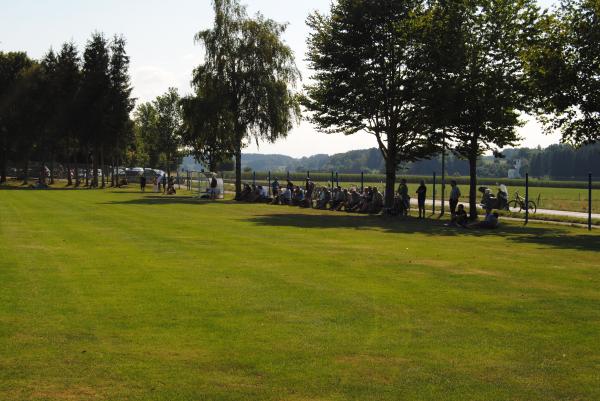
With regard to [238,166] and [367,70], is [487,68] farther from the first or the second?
[238,166]

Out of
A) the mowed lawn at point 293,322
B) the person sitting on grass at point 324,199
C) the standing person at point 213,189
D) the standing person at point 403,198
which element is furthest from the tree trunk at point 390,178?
the mowed lawn at point 293,322

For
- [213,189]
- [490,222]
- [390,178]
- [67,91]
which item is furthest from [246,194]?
[67,91]

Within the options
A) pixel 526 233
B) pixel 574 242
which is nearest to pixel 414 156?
pixel 526 233

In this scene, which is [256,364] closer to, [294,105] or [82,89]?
[294,105]

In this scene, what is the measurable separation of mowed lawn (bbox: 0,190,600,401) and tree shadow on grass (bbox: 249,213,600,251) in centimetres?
373

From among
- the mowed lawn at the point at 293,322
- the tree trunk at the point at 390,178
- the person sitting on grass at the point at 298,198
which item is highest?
the tree trunk at the point at 390,178

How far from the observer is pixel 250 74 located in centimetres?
5312

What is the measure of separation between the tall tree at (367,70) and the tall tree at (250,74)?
1620cm

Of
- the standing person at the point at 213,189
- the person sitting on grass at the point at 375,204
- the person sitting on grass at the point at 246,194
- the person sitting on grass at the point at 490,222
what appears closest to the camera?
the person sitting on grass at the point at 490,222

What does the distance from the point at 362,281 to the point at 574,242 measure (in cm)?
1117

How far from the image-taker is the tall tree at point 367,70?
35.2 meters

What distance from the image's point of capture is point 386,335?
8570 millimetres

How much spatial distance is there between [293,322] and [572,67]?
731 inches

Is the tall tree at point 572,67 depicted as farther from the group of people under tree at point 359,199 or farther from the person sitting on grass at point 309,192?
the person sitting on grass at point 309,192
